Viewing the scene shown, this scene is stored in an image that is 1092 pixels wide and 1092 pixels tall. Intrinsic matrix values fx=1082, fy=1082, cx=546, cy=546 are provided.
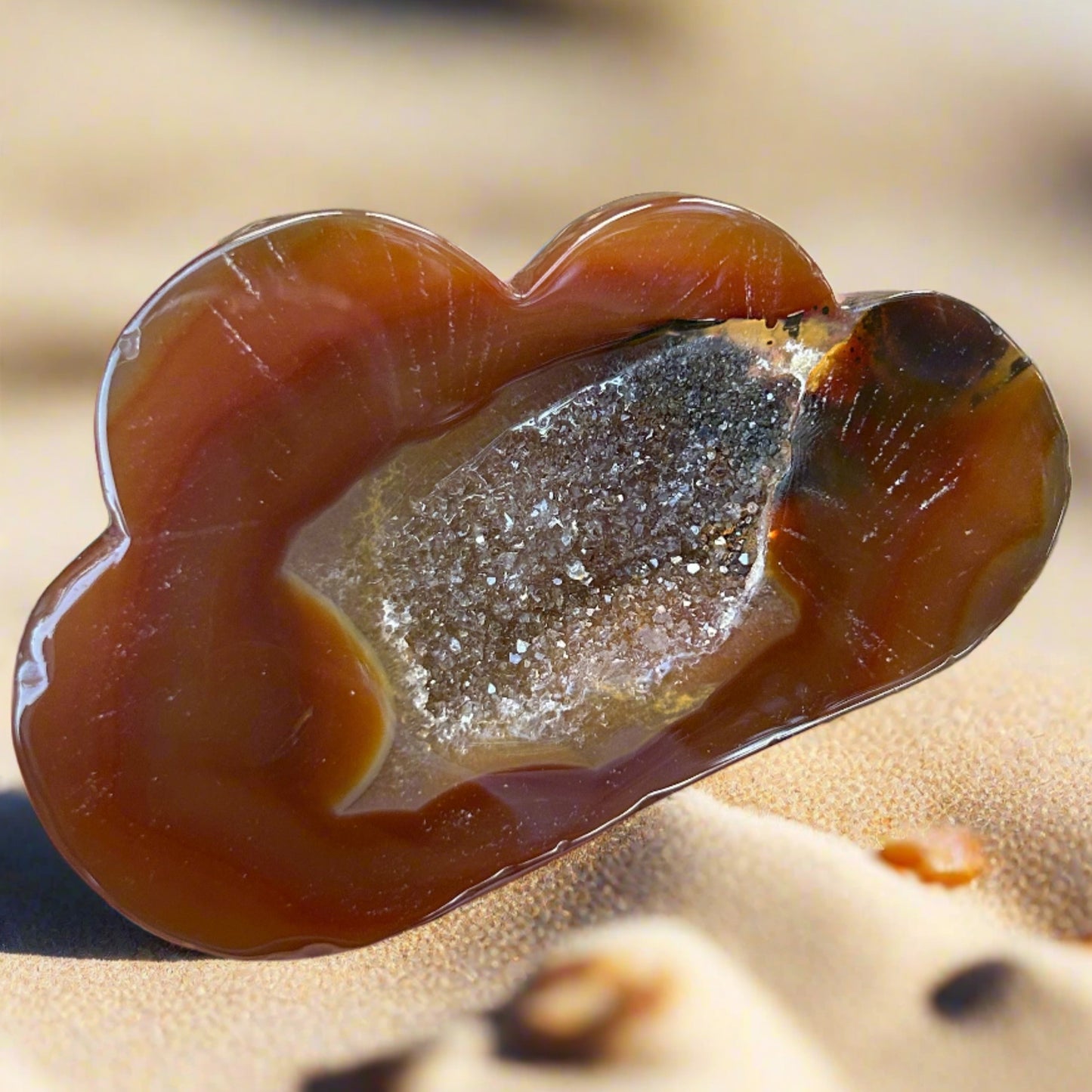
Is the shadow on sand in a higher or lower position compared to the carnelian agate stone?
lower

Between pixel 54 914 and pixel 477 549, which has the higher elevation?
pixel 477 549

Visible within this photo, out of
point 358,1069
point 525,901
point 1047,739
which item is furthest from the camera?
point 1047,739

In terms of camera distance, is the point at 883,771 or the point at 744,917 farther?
the point at 883,771

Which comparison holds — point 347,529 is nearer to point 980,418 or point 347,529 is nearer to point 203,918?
point 203,918

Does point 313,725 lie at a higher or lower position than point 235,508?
lower

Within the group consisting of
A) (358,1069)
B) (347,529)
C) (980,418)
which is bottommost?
(358,1069)

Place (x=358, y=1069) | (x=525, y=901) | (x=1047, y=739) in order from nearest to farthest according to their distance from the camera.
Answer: (x=358, y=1069)
(x=525, y=901)
(x=1047, y=739)

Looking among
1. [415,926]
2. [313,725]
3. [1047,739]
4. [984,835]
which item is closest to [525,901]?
[415,926]

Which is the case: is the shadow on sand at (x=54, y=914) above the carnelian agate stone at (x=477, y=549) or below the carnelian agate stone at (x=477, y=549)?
below
